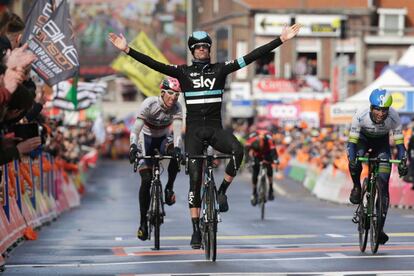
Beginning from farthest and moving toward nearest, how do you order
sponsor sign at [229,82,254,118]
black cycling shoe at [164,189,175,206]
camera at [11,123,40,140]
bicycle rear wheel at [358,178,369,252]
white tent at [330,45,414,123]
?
sponsor sign at [229,82,254,118] → white tent at [330,45,414,123] → black cycling shoe at [164,189,175,206] → bicycle rear wheel at [358,178,369,252] → camera at [11,123,40,140]

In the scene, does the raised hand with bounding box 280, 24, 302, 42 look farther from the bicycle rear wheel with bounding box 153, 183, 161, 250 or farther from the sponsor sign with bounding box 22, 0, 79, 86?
the sponsor sign with bounding box 22, 0, 79, 86

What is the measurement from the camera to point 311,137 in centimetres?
5050

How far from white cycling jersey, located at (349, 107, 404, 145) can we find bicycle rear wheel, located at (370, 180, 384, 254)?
54 centimetres

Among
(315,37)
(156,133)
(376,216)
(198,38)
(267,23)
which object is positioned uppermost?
(267,23)

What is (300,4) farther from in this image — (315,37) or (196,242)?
(196,242)

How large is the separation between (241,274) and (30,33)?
1153 cm

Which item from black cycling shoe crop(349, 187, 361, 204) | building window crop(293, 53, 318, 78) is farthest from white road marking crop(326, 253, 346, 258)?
building window crop(293, 53, 318, 78)

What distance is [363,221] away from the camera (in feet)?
49.8

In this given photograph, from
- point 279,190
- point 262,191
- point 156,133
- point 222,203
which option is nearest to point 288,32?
point 222,203

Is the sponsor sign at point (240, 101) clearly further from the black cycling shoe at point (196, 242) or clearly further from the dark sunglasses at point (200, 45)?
the black cycling shoe at point (196, 242)

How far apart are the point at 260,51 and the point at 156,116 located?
2184 mm

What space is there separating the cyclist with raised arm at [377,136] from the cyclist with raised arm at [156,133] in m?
1.94

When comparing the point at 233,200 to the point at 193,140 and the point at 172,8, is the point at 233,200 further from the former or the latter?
the point at 172,8

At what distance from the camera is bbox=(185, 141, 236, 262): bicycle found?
44.5ft
